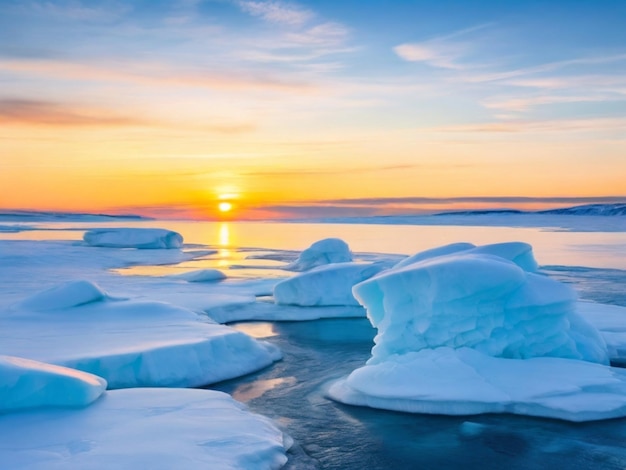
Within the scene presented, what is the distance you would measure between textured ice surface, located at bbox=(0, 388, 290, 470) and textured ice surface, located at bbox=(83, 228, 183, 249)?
30.0 meters

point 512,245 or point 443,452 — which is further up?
point 512,245

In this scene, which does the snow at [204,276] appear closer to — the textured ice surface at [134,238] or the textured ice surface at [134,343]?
the textured ice surface at [134,343]

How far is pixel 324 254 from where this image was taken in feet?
77.0

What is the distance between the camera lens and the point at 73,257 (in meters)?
27.4

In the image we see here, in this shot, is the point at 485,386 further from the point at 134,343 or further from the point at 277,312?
the point at 277,312

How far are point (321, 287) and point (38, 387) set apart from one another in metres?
10.1

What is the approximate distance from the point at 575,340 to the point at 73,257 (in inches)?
903

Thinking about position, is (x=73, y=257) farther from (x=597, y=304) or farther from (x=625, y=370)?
(x=625, y=370)

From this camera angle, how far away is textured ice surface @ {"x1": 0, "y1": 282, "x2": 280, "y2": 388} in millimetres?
8141

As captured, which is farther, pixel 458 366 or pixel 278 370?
pixel 278 370

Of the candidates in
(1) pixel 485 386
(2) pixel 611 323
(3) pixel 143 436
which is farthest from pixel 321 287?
(3) pixel 143 436

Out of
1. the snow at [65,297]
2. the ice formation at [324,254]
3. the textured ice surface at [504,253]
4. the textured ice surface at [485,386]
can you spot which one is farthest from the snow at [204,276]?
the textured ice surface at [485,386]

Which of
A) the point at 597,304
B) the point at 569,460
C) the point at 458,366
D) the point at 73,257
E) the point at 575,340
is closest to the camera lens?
the point at 569,460

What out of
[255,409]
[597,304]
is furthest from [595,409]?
[597,304]
